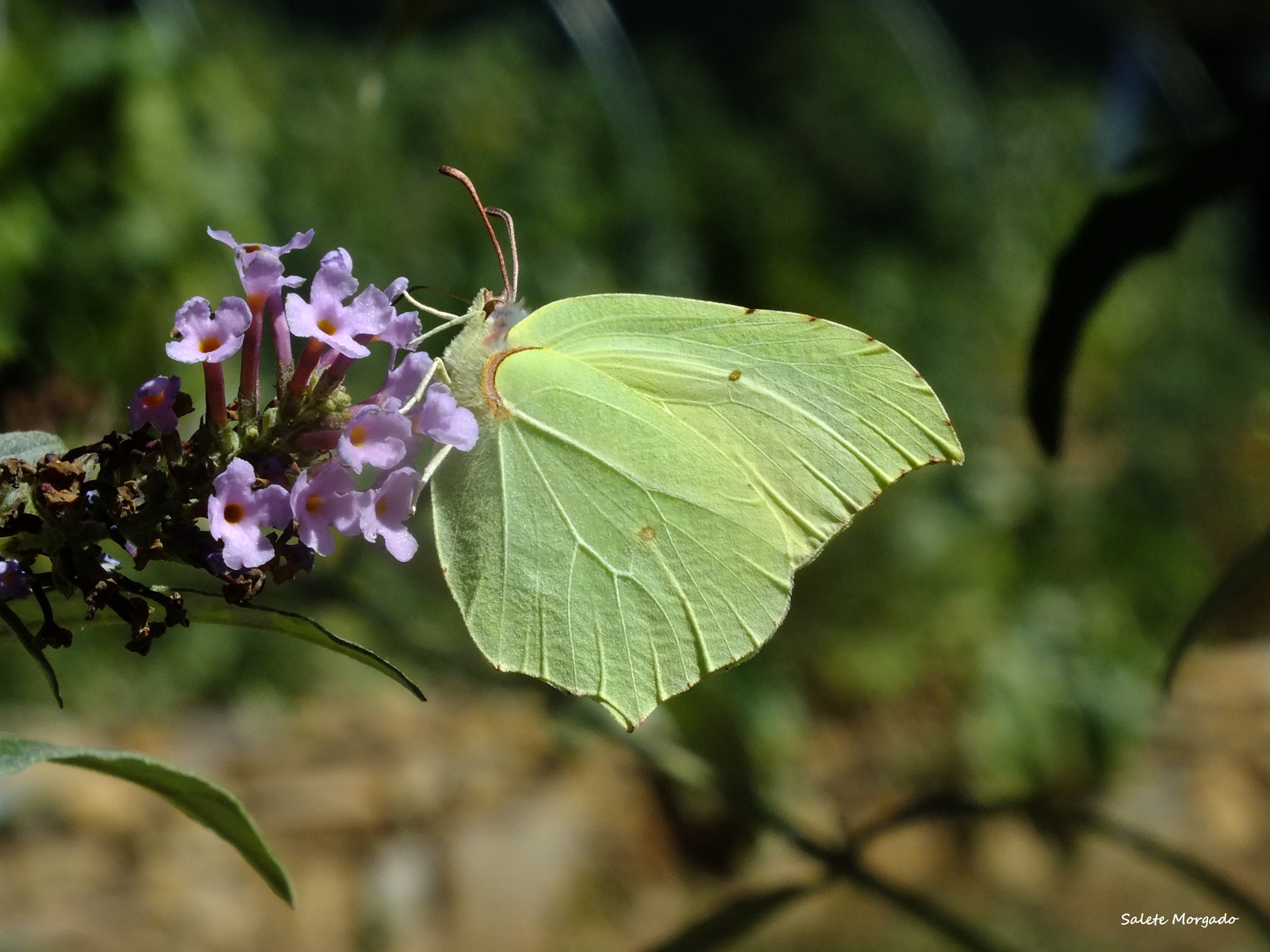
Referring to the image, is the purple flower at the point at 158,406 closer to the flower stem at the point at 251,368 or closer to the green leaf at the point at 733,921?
the flower stem at the point at 251,368

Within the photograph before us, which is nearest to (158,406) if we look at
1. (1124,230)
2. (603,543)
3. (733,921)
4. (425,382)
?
(425,382)

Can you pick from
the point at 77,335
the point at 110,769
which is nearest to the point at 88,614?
the point at 110,769

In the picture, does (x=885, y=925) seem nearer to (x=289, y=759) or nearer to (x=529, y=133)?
(x=289, y=759)

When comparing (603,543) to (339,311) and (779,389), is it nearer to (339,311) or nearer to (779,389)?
(779,389)

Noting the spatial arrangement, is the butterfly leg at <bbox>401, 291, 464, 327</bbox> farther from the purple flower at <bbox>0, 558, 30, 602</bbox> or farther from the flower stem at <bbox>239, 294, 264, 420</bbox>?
the purple flower at <bbox>0, 558, 30, 602</bbox>

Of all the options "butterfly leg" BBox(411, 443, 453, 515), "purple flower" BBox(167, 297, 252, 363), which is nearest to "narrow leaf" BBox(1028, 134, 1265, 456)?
"butterfly leg" BBox(411, 443, 453, 515)

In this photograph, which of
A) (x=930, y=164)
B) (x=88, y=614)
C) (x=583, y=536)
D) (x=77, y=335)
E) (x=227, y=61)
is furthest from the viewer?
(x=930, y=164)
